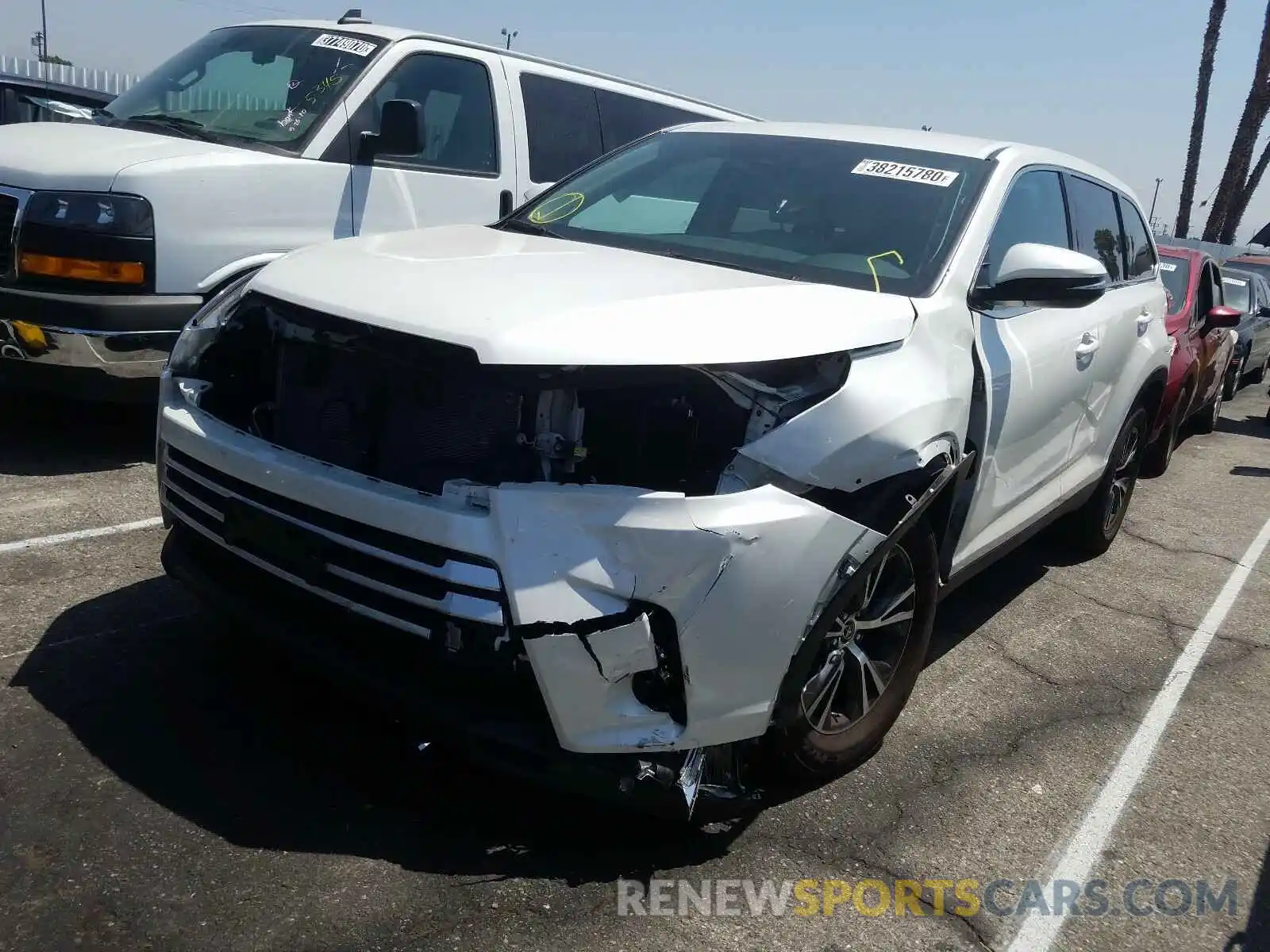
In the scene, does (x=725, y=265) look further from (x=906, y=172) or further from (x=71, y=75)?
(x=71, y=75)

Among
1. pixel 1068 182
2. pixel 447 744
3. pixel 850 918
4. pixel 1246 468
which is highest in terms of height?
pixel 1068 182

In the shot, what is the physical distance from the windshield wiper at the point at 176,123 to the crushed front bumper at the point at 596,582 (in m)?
3.63

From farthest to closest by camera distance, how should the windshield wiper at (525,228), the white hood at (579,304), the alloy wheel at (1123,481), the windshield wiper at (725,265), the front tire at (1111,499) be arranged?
the alloy wheel at (1123,481)
the front tire at (1111,499)
the windshield wiper at (525,228)
the windshield wiper at (725,265)
the white hood at (579,304)

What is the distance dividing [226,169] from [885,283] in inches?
131

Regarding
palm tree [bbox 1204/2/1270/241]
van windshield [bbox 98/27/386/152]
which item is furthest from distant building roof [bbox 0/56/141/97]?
palm tree [bbox 1204/2/1270/241]

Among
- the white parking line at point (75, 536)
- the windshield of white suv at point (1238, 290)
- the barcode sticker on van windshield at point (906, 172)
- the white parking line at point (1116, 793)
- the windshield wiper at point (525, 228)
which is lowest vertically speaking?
the white parking line at point (75, 536)

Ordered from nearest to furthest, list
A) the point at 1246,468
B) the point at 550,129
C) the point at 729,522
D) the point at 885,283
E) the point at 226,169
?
the point at 729,522 < the point at 885,283 < the point at 226,169 < the point at 550,129 < the point at 1246,468

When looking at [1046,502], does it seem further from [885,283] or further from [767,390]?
[767,390]

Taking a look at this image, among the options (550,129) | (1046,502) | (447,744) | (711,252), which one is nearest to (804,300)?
(711,252)

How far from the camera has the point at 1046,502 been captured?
4.48 m

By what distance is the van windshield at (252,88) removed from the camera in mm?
5719

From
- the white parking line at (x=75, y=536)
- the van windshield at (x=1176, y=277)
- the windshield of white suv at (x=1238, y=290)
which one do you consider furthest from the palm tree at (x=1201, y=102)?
the white parking line at (x=75, y=536)

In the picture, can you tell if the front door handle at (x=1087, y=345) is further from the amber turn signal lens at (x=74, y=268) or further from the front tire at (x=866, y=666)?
the amber turn signal lens at (x=74, y=268)

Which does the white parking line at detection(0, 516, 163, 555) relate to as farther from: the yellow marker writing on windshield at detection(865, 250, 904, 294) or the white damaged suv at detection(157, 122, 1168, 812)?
the yellow marker writing on windshield at detection(865, 250, 904, 294)
